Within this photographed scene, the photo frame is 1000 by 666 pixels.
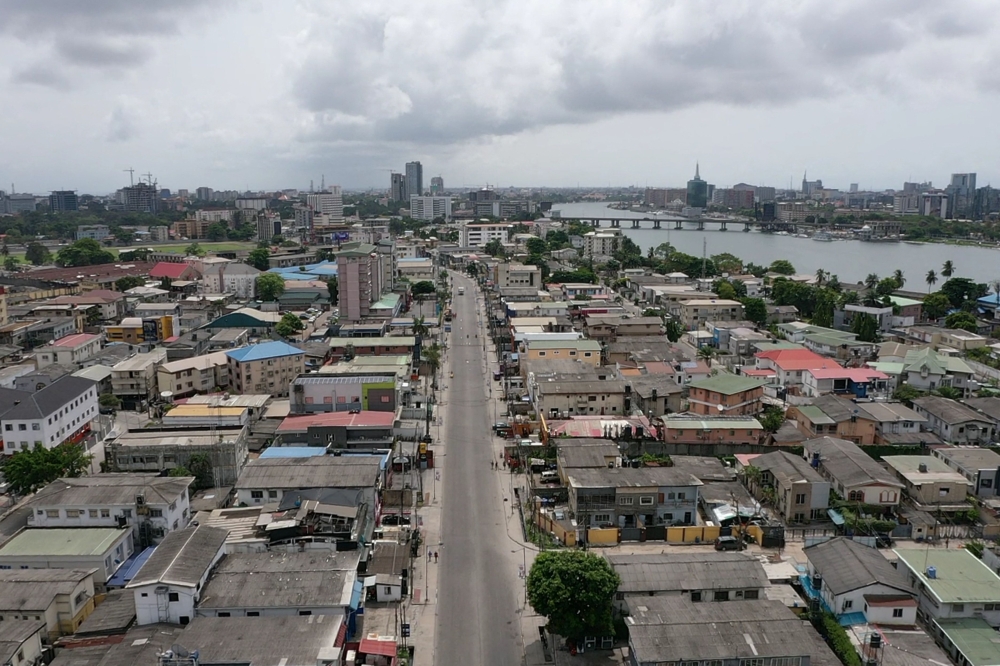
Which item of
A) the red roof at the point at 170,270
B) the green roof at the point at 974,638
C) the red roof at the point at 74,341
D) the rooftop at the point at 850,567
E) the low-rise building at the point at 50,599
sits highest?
the red roof at the point at 170,270

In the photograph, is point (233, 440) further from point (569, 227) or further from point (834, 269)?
point (569, 227)

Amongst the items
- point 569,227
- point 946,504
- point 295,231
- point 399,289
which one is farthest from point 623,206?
point 946,504

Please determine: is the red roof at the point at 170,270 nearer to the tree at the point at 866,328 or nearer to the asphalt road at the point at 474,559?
the asphalt road at the point at 474,559

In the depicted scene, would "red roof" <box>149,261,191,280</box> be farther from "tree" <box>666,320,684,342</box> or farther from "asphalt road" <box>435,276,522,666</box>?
"tree" <box>666,320,684,342</box>

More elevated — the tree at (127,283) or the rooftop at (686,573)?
the tree at (127,283)

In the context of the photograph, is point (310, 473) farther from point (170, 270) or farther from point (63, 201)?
point (63, 201)

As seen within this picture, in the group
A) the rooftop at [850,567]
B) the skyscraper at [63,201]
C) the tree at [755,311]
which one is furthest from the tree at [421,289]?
the skyscraper at [63,201]
